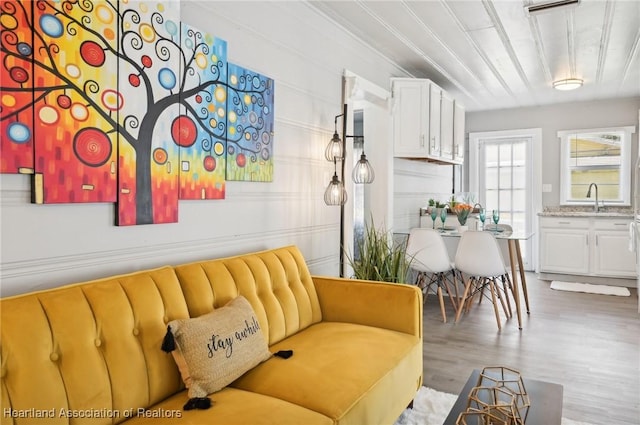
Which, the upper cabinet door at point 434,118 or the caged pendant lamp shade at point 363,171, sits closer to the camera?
the caged pendant lamp shade at point 363,171

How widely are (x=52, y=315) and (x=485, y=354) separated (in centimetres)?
290

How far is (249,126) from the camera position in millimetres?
2666

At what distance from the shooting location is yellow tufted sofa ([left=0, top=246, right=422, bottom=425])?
1.31 m

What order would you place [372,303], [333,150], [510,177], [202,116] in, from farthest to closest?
[510,177] → [333,150] → [372,303] → [202,116]

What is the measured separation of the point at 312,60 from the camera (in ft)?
10.9

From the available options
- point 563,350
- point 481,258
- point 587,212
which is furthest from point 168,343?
point 587,212

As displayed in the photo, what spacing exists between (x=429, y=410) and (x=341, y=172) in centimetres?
192

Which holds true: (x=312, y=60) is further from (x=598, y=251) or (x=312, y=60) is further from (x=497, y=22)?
(x=598, y=251)

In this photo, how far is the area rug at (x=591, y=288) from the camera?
5.45 meters

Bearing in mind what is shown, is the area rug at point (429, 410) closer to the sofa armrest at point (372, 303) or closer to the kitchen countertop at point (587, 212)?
the sofa armrest at point (372, 303)

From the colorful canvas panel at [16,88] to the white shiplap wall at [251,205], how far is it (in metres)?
0.08

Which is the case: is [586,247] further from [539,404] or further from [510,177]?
[539,404]

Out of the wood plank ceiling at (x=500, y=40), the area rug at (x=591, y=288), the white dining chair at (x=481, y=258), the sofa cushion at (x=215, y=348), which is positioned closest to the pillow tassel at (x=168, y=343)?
the sofa cushion at (x=215, y=348)

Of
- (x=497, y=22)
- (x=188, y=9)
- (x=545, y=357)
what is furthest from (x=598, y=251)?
(x=188, y=9)
